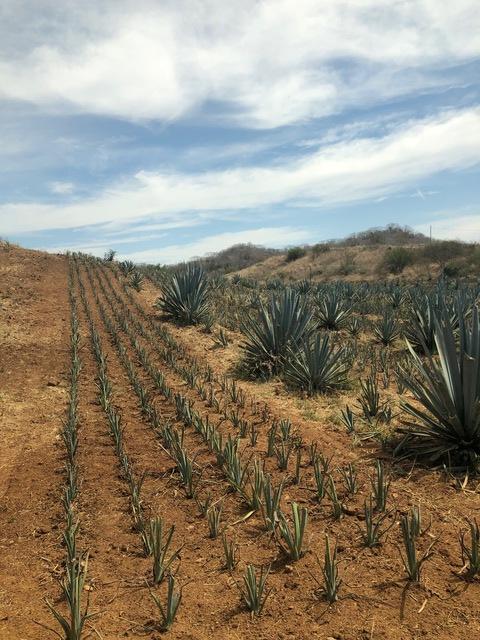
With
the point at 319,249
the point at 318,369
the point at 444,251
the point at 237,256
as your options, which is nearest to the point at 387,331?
the point at 318,369

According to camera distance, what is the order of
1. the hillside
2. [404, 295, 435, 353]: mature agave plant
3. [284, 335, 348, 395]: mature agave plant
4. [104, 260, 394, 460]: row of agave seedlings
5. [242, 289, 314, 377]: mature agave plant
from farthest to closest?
1. the hillside
2. [404, 295, 435, 353]: mature agave plant
3. [242, 289, 314, 377]: mature agave plant
4. [284, 335, 348, 395]: mature agave plant
5. [104, 260, 394, 460]: row of agave seedlings

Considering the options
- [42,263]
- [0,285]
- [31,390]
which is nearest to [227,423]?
[31,390]

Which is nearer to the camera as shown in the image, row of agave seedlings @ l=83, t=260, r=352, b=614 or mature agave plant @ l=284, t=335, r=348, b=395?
row of agave seedlings @ l=83, t=260, r=352, b=614

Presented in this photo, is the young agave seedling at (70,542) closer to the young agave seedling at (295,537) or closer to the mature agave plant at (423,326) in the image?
the young agave seedling at (295,537)

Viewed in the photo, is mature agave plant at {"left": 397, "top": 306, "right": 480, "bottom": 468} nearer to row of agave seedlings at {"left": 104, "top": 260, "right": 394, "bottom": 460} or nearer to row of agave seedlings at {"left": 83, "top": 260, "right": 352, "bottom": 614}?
row of agave seedlings at {"left": 104, "top": 260, "right": 394, "bottom": 460}

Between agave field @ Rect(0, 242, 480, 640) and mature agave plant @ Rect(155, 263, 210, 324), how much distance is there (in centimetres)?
498

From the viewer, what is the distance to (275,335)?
9.22 metres

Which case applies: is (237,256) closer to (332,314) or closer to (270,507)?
(332,314)

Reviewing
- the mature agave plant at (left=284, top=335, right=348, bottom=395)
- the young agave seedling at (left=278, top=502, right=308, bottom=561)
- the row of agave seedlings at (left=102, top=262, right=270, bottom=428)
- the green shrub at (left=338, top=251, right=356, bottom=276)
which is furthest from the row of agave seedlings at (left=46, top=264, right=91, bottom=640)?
the green shrub at (left=338, top=251, right=356, bottom=276)

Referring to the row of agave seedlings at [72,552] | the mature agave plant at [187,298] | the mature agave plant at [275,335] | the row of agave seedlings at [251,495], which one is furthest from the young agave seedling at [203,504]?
the mature agave plant at [187,298]

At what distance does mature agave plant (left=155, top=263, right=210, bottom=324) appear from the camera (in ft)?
46.3

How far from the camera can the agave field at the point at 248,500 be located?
2.76m

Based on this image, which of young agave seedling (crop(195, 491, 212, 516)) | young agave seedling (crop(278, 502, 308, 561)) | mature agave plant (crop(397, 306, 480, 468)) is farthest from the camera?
mature agave plant (crop(397, 306, 480, 468))

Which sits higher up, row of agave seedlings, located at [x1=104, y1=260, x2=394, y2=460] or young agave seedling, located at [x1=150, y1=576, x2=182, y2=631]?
row of agave seedlings, located at [x1=104, y1=260, x2=394, y2=460]
